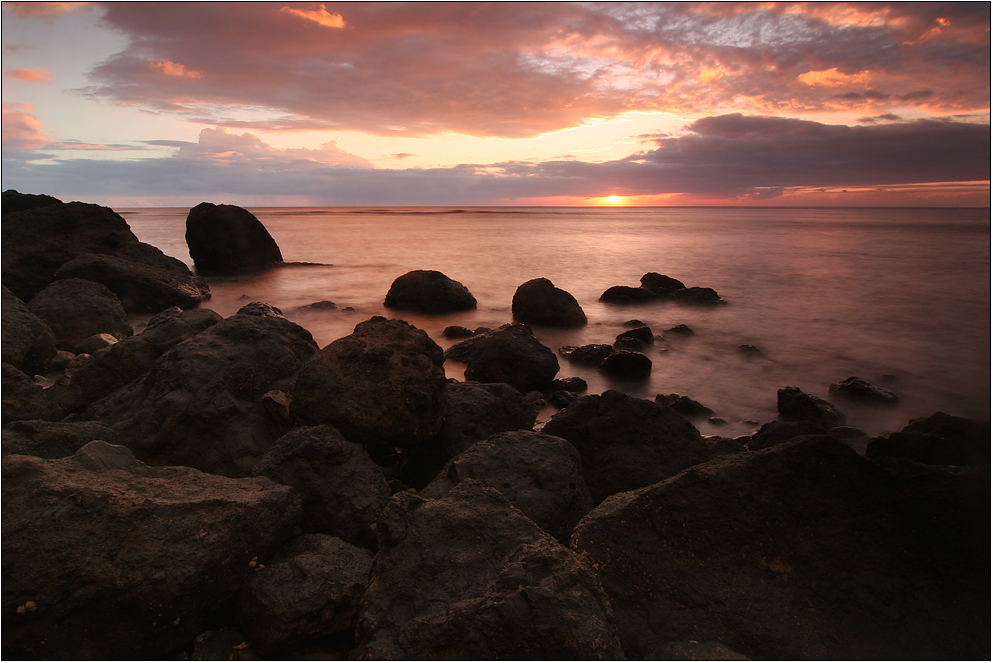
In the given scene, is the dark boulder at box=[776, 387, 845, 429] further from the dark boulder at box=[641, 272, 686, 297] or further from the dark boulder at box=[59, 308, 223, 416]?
the dark boulder at box=[641, 272, 686, 297]

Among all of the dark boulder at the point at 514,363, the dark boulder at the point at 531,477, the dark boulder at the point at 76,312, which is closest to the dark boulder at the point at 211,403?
the dark boulder at the point at 531,477

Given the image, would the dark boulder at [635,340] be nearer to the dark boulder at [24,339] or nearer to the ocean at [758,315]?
the ocean at [758,315]

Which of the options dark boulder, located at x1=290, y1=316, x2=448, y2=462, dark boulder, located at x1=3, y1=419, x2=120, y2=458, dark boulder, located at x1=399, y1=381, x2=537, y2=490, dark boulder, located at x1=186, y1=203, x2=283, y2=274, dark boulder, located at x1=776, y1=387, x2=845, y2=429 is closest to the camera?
dark boulder, located at x1=3, y1=419, x2=120, y2=458

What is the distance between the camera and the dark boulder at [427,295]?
33.3ft

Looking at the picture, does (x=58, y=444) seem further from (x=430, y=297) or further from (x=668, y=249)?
(x=668, y=249)

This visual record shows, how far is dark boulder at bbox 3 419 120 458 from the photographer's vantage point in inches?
114

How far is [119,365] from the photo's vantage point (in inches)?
166

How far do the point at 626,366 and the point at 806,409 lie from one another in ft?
6.41

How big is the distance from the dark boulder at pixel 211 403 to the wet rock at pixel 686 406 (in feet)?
11.8

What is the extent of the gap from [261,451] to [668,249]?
25.3 m

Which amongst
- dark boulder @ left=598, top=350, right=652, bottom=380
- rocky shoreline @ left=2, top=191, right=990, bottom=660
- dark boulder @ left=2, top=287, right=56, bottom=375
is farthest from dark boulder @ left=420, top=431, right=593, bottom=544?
dark boulder @ left=2, top=287, right=56, bottom=375

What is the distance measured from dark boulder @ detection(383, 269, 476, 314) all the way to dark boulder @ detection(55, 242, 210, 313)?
3647 mm

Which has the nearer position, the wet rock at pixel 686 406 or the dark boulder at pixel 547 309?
the wet rock at pixel 686 406

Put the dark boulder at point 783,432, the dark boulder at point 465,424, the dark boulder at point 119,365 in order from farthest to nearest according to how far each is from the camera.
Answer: the dark boulder at point 119,365, the dark boulder at point 783,432, the dark boulder at point 465,424
